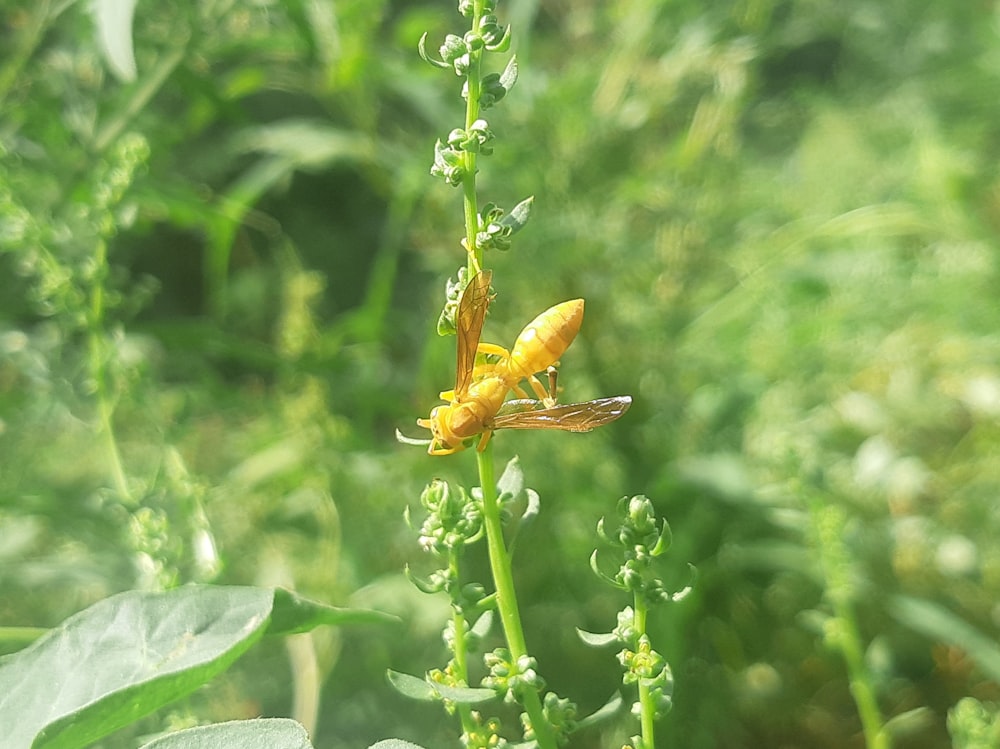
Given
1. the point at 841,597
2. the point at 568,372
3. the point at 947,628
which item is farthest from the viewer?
the point at 568,372

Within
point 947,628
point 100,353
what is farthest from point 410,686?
point 947,628

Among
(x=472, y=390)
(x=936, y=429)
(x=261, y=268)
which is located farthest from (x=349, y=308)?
(x=472, y=390)

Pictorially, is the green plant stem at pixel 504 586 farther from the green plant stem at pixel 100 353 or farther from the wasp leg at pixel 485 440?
the green plant stem at pixel 100 353

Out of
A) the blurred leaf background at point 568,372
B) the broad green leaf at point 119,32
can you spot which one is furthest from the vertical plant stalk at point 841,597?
the broad green leaf at point 119,32

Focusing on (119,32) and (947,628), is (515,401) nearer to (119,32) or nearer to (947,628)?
(119,32)

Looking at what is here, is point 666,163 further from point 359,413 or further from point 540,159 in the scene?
point 359,413

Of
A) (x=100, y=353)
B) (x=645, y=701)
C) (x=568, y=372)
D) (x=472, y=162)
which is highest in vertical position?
(x=568, y=372)

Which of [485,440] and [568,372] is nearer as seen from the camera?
[485,440]
